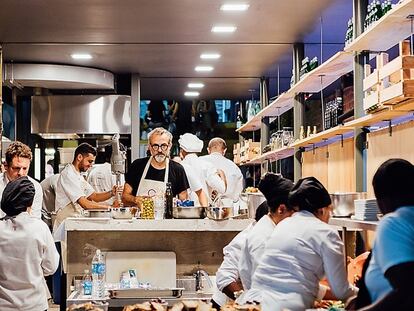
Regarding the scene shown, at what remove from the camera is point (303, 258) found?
324cm

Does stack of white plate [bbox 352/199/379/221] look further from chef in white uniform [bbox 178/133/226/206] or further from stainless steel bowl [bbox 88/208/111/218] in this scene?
chef in white uniform [bbox 178/133/226/206]

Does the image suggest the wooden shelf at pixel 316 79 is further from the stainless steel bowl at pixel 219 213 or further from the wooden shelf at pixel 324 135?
the stainless steel bowl at pixel 219 213

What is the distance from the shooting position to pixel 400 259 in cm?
212

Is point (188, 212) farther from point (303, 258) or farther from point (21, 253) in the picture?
point (303, 258)

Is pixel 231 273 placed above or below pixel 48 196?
below

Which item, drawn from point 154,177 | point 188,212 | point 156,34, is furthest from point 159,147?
point 156,34

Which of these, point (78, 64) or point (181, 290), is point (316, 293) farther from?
point (78, 64)

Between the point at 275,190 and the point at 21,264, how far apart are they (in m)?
1.63

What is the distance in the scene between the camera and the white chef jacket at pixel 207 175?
750 centimetres

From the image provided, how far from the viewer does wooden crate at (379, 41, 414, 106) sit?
3.78 metres

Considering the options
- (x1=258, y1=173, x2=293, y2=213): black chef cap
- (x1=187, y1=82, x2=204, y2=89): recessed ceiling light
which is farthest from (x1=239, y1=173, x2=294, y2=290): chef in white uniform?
(x1=187, y1=82, x2=204, y2=89): recessed ceiling light

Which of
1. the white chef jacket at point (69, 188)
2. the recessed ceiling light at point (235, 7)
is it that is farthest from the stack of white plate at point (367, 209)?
the white chef jacket at point (69, 188)

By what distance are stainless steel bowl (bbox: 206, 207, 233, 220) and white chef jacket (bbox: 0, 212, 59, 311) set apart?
1145mm

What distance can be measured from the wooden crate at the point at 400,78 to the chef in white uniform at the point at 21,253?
85.9 inches
